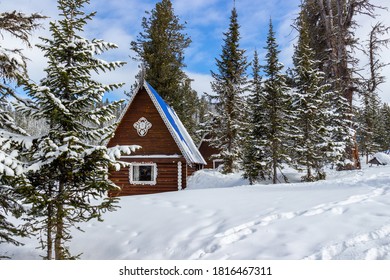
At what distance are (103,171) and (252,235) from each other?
138 inches

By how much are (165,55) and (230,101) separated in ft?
32.9

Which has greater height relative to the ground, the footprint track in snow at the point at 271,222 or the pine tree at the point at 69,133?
the pine tree at the point at 69,133

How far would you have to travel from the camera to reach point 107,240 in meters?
7.12

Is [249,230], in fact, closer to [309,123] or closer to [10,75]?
[10,75]

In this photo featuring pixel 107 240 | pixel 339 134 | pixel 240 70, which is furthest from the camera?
pixel 240 70

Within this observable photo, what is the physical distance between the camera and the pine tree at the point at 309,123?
15.9m

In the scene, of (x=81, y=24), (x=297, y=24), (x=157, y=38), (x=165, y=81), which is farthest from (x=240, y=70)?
(x=81, y=24)

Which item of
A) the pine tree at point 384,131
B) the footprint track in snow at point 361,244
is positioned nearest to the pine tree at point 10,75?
the footprint track in snow at point 361,244

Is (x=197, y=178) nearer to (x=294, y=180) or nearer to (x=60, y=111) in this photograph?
(x=294, y=180)

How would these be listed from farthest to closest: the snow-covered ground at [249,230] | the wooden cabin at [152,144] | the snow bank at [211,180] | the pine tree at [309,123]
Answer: the snow bank at [211,180] < the wooden cabin at [152,144] < the pine tree at [309,123] < the snow-covered ground at [249,230]

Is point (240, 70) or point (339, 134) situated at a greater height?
point (240, 70)

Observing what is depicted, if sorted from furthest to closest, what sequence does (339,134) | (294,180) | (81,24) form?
(339,134), (294,180), (81,24)

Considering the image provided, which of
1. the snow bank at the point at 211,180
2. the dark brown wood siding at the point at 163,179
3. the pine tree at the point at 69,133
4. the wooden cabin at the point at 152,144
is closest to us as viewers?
the pine tree at the point at 69,133

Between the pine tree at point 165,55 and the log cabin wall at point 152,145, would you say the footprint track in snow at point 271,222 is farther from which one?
the pine tree at point 165,55
